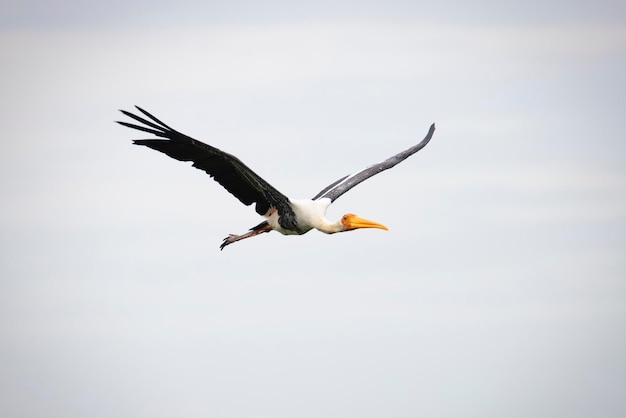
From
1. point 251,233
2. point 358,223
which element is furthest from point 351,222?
point 251,233

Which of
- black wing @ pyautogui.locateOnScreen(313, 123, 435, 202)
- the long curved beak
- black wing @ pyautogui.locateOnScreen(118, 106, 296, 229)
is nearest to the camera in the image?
black wing @ pyautogui.locateOnScreen(118, 106, 296, 229)

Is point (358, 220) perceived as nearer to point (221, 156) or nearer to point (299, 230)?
point (299, 230)

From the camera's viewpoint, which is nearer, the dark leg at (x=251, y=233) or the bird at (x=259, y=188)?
the bird at (x=259, y=188)

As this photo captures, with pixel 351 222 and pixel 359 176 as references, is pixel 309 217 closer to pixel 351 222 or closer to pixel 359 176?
pixel 351 222

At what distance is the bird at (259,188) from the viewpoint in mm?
29828

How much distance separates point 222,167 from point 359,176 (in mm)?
5893

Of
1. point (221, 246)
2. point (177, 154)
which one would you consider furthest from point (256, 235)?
point (177, 154)

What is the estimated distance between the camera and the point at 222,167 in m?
31.4

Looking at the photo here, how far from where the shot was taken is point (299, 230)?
33312 mm

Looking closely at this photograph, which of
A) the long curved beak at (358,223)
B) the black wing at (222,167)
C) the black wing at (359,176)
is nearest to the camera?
the black wing at (222,167)

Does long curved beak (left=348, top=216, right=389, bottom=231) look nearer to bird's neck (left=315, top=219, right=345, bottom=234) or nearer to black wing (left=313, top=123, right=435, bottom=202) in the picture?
bird's neck (left=315, top=219, right=345, bottom=234)

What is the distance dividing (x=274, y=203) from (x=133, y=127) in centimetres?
512

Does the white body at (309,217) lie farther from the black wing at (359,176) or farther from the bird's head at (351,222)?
the black wing at (359,176)

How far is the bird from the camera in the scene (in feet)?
97.9
